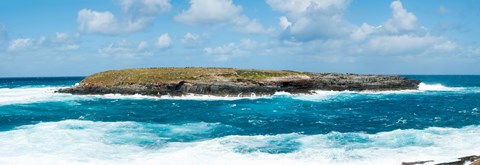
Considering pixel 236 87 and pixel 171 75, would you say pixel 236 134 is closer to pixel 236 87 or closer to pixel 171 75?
pixel 236 87

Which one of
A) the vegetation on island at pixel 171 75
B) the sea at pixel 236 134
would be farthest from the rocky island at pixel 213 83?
the sea at pixel 236 134

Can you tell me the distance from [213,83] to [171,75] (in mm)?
7571

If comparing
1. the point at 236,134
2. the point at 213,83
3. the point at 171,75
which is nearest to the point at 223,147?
the point at 236,134

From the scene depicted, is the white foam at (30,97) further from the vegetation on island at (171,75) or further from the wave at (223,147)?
the wave at (223,147)

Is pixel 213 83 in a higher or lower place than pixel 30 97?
higher

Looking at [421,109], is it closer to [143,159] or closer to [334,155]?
[334,155]

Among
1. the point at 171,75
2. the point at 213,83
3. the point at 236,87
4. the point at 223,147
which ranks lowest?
the point at 223,147

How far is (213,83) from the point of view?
6575 cm

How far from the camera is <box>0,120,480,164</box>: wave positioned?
71.9ft

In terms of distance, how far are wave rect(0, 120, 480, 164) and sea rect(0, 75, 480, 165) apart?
51mm

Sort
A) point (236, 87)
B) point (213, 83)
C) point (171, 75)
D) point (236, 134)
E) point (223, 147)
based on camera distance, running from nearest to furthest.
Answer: point (223, 147), point (236, 134), point (236, 87), point (213, 83), point (171, 75)

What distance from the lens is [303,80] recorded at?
73000 millimetres

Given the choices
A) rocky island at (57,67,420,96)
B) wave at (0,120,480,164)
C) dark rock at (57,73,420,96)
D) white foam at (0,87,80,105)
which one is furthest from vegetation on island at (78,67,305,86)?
wave at (0,120,480,164)

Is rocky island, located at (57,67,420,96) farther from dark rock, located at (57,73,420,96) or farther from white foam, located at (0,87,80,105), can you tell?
white foam, located at (0,87,80,105)
